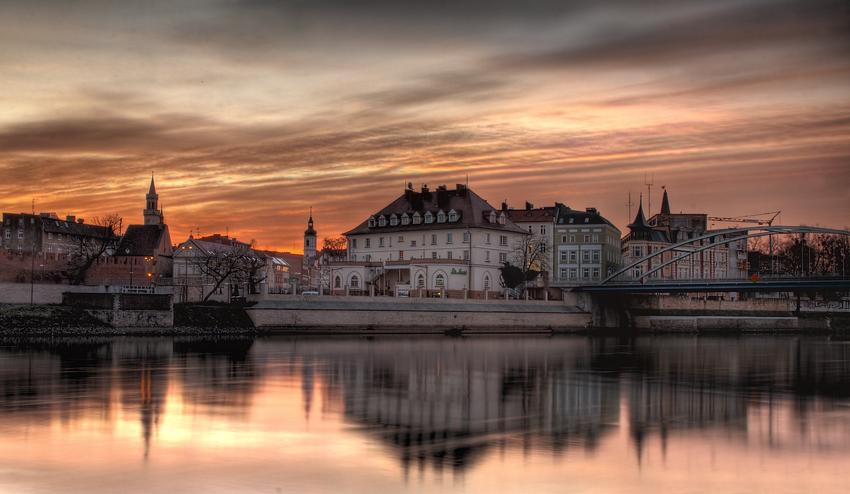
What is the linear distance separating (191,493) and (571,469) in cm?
778

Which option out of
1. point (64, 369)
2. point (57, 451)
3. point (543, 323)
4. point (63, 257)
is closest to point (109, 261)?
point (63, 257)

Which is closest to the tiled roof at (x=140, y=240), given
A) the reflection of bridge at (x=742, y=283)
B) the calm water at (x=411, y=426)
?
the reflection of bridge at (x=742, y=283)

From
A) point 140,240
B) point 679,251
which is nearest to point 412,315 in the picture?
point 140,240

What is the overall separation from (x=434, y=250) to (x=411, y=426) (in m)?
69.1

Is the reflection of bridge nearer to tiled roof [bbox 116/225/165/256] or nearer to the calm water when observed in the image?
the calm water

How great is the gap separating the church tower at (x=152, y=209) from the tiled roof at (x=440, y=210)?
2373 inches

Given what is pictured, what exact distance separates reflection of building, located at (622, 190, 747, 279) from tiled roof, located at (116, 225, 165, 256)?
232 feet

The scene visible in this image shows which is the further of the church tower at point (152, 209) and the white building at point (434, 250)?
the church tower at point (152, 209)

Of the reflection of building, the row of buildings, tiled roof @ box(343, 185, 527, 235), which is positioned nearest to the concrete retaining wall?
the row of buildings

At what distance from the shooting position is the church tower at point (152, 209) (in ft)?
477

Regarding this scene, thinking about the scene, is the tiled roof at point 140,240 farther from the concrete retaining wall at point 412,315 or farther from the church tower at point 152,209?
the concrete retaining wall at point 412,315

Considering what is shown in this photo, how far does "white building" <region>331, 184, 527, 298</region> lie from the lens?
285ft

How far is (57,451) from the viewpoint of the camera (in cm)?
1881

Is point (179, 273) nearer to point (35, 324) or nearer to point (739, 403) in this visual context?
point (35, 324)
